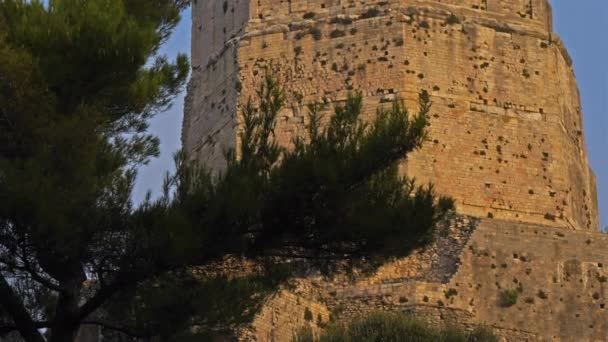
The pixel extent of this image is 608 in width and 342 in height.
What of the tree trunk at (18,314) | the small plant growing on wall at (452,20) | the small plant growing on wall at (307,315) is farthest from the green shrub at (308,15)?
the tree trunk at (18,314)

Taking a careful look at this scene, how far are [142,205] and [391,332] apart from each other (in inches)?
237

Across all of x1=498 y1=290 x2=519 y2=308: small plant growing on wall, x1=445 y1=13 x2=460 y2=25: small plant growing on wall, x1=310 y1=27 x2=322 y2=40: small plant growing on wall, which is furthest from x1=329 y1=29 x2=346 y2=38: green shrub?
x1=498 y1=290 x2=519 y2=308: small plant growing on wall

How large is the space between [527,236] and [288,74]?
3.78 m

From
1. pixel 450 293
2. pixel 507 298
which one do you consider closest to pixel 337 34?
pixel 450 293

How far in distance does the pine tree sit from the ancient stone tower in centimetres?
585

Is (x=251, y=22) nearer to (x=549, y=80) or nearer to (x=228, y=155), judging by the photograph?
(x=549, y=80)

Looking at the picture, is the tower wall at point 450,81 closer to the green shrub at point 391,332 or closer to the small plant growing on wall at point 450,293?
the small plant growing on wall at point 450,293

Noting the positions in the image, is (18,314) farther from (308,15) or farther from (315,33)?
(308,15)

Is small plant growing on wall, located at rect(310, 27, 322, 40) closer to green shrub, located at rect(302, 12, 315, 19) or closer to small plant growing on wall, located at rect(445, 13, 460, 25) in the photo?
green shrub, located at rect(302, 12, 315, 19)

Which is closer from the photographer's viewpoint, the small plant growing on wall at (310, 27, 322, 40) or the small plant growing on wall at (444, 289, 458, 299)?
the small plant growing on wall at (444, 289, 458, 299)

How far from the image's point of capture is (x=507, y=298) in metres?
21.4

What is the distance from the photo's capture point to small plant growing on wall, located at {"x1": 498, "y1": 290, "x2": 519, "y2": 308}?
21.3m

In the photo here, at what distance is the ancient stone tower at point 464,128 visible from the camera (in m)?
21.3

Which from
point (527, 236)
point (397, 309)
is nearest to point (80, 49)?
point (397, 309)
